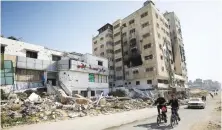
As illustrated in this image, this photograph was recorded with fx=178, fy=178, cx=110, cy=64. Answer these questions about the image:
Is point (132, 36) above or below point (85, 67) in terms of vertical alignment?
above

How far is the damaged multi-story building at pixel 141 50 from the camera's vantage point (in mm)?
47781

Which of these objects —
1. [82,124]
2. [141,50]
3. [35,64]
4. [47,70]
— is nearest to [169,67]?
[141,50]

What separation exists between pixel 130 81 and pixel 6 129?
142 ft

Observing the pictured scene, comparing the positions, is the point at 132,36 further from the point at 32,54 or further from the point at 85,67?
the point at 32,54

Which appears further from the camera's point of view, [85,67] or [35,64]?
[85,67]

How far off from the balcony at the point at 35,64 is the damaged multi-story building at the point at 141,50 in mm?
25330

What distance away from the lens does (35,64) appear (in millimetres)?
29906

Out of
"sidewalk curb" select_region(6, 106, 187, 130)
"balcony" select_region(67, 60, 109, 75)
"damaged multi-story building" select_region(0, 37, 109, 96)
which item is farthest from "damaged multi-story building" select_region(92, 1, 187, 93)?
"sidewalk curb" select_region(6, 106, 187, 130)

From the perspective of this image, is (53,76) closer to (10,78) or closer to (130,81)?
(10,78)

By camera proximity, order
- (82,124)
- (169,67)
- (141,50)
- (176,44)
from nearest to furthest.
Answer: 1. (82,124)
2. (141,50)
3. (169,67)
4. (176,44)

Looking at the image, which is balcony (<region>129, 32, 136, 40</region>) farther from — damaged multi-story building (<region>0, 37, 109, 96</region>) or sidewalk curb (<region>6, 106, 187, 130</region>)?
sidewalk curb (<region>6, 106, 187, 130</region>)

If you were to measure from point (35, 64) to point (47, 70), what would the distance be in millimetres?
2476

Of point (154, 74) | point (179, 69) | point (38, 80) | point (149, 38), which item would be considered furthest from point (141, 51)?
point (38, 80)

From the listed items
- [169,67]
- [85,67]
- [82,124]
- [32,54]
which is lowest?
[82,124]
